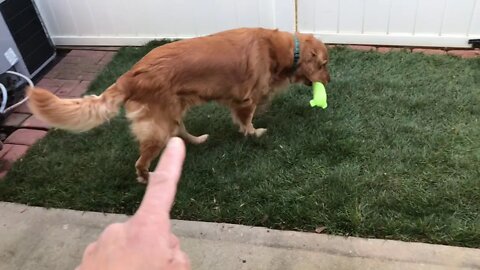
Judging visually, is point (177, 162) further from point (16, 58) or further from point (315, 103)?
point (16, 58)

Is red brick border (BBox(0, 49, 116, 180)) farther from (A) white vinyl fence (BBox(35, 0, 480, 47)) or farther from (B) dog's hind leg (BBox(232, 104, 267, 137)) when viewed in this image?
(B) dog's hind leg (BBox(232, 104, 267, 137))

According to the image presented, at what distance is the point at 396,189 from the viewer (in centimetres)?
273

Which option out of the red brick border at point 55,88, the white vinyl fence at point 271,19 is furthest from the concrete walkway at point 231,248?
the white vinyl fence at point 271,19

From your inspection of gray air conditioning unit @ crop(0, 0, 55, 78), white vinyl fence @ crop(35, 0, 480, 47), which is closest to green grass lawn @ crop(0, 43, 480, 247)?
white vinyl fence @ crop(35, 0, 480, 47)

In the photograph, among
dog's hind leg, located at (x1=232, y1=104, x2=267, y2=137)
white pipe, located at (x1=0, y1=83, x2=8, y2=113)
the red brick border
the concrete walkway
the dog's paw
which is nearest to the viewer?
the concrete walkway

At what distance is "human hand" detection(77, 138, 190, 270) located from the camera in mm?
567

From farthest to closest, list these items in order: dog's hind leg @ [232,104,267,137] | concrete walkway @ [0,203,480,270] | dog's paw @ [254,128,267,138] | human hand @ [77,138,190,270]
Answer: dog's paw @ [254,128,267,138] < dog's hind leg @ [232,104,267,137] < concrete walkway @ [0,203,480,270] < human hand @ [77,138,190,270]

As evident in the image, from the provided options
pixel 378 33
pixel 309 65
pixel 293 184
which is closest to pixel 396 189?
pixel 293 184

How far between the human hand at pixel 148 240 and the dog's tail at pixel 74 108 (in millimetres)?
2017

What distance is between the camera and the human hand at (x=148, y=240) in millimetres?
567

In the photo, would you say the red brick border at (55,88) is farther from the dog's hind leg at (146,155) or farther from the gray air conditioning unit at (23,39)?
the dog's hind leg at (146,155)

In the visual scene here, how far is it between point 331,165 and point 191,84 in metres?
1.09

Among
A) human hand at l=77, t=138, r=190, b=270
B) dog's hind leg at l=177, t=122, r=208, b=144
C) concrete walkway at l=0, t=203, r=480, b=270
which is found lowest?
concrete walkway at l=0, t=203, r=480, b=270

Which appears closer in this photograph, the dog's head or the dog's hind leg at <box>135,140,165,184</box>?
the dog's hind leg at <box>135,140,165,184</box>
